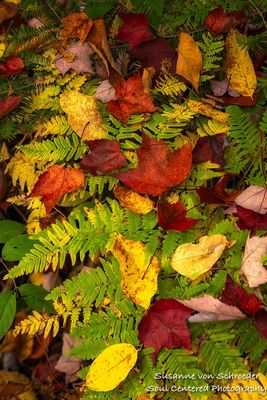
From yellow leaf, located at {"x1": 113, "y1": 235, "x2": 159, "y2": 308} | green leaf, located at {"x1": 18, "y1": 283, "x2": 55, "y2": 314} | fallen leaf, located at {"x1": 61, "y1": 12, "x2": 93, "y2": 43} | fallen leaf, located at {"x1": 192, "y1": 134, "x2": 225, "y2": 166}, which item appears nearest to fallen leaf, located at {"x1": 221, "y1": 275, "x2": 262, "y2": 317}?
yellow leaf, located at {"x1": 113, "y1": 235, "x2": 159, "y2": 308}

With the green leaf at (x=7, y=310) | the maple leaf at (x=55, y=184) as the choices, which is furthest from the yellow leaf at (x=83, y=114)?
the green leaf at (x=7, y=310)

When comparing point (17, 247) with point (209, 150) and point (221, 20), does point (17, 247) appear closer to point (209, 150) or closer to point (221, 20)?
point (209, 150)

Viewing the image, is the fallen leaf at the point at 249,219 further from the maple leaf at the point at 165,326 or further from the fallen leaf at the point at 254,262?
the maple leaf at the point at 165,326

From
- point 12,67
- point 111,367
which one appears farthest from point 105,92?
point 111,367

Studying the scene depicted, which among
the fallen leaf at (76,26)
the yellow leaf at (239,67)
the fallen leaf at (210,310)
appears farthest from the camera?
the fallen leaf at (76,26)

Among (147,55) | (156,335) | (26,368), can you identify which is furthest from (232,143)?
(26,368)

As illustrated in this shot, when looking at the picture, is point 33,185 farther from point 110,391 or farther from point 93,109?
point 110,391

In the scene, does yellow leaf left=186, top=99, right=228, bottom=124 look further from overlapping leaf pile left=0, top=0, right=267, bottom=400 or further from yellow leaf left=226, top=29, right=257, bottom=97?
yellow leaf left=226, top=29, right=257, bottom=97
